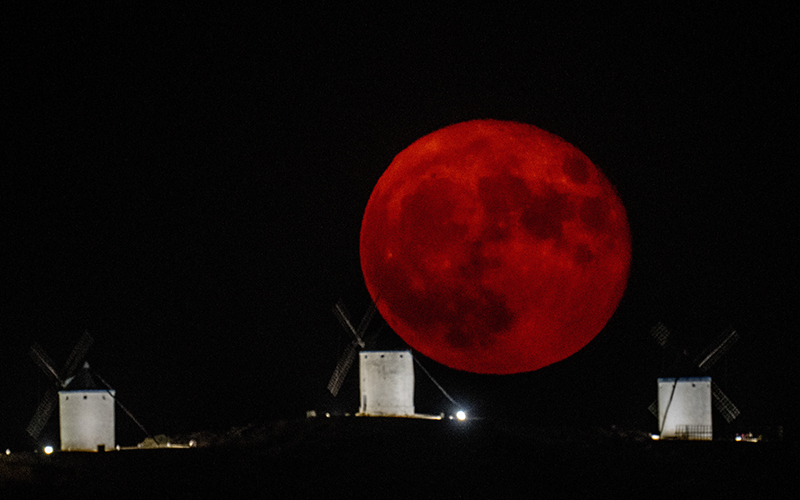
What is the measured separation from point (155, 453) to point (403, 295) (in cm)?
957

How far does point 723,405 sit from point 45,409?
27.1 m

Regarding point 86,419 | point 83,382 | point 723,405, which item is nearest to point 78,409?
point 86,419

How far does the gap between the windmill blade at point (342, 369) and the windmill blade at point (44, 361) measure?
11293 millimetres

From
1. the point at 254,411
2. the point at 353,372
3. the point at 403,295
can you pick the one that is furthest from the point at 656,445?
the point at 254,411

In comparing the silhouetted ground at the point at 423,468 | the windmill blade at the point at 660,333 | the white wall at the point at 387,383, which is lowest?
the silhouetted ground at the point at 423,468

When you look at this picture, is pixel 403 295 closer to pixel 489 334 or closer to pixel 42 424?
pixel 489 334

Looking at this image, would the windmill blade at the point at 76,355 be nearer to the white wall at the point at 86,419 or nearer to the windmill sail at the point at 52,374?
the windmill sail at the point at 52,374

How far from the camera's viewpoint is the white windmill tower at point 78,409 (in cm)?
3522

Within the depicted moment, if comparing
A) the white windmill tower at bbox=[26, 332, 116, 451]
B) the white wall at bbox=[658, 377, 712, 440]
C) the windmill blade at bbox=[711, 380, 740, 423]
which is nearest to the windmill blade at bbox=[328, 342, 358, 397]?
the white windmill tower at bbox=[26, 332, 116, 451]

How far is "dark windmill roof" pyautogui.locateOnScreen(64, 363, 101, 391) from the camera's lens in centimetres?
3600

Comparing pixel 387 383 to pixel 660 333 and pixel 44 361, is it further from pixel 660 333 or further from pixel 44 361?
pixel 44 361

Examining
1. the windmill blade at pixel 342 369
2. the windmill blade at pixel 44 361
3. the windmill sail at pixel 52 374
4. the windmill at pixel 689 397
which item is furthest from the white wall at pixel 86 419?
the windmill at pixel 689 397

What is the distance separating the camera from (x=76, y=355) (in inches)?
1480

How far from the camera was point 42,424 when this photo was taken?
121 ft
